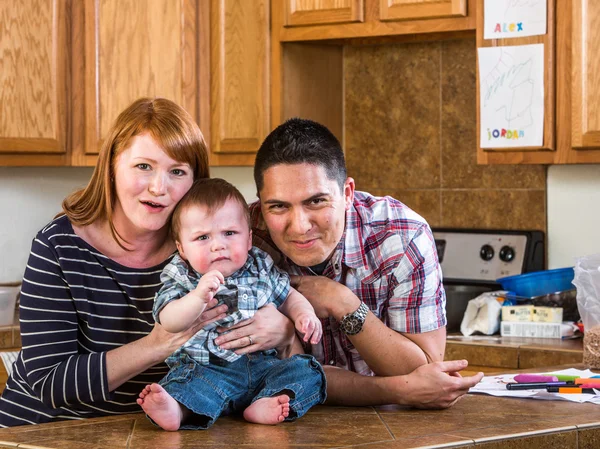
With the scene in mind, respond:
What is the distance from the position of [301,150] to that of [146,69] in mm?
1917

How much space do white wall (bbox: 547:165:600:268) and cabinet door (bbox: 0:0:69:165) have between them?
6.03 feet

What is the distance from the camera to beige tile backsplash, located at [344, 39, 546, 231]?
358cm

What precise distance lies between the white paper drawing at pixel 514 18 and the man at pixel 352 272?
1.29 metres

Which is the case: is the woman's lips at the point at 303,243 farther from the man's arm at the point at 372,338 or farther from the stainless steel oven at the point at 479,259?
the stainless steel oven at the point at 479,259

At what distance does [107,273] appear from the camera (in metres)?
1.97

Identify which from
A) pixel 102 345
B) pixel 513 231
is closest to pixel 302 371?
pixel 102 345

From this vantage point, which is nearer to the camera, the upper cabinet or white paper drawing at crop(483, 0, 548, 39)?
white paper drawing at crop(483, 0, 548, 39)

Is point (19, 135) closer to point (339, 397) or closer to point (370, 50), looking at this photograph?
point (370, 50)

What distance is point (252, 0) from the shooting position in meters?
3.66

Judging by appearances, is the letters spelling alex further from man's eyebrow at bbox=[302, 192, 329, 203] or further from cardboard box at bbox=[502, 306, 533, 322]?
man's eyebrow at bbox=[302, 192, 329, 203]

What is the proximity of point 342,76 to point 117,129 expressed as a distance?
2076 mm

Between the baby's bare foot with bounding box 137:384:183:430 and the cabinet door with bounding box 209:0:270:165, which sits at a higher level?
the cabinet door with bounding box 209:0:270:165

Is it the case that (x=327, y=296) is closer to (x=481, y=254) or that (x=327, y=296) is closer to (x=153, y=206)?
(x=153, y=206)

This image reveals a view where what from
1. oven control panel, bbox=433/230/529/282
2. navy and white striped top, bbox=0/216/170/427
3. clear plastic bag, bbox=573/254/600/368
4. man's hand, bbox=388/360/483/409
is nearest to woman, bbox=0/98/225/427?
navy and white striped top, bbox=0/216/170/427
